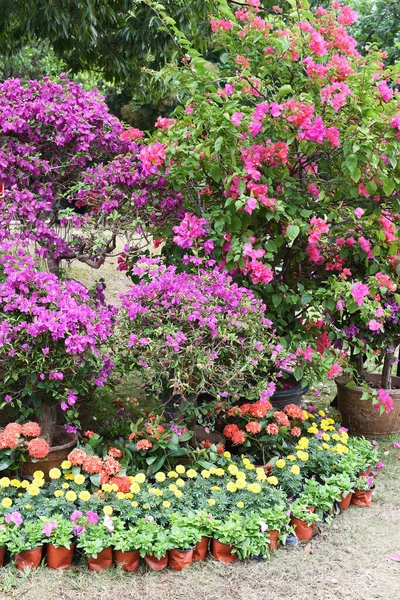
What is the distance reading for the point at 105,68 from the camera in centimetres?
633

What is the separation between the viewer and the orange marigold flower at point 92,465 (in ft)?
9.19

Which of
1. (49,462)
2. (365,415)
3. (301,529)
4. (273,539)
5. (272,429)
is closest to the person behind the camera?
(273,539)

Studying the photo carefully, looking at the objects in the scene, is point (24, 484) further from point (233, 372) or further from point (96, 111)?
point (96, 111)

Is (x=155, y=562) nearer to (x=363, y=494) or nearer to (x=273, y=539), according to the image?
(x=273, y=539)

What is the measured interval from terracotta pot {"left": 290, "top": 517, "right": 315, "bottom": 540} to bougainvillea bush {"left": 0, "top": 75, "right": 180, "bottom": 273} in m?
1.80

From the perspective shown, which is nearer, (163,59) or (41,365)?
(41,365)

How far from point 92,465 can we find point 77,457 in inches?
3.4

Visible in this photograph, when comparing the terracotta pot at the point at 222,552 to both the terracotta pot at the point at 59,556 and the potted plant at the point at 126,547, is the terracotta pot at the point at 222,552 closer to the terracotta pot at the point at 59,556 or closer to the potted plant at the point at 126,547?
the potted plant at the point at 126,547

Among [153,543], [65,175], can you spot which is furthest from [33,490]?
[65,175]

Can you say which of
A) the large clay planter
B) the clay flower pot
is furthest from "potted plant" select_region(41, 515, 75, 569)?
the large clay planter

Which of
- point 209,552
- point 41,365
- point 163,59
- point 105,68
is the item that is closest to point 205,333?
point 41,365

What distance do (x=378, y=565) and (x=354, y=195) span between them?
5.84ft

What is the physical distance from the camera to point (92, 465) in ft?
9.20

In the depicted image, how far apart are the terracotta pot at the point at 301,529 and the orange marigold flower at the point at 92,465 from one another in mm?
911
